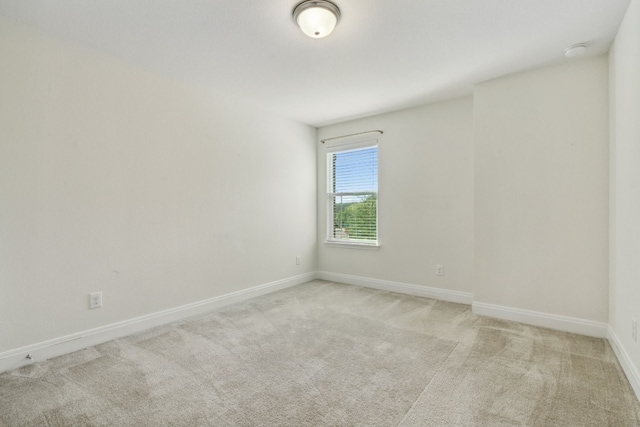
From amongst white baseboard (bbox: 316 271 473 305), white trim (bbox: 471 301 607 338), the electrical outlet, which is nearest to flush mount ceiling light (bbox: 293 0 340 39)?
the electrical outlet

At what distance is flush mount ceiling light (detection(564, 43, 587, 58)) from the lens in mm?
2405

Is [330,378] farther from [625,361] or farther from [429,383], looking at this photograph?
[625,361]

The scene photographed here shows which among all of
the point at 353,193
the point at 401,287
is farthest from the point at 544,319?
the point at 353,193

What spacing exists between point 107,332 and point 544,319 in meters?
3.80

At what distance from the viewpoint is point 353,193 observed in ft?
14.6

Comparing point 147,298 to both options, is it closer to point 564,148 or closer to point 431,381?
point 431,381

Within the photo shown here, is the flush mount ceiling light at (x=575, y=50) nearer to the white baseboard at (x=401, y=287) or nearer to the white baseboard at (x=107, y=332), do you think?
the white baseboard at (x=401, y=287)

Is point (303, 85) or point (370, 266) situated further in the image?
point (370, 266)

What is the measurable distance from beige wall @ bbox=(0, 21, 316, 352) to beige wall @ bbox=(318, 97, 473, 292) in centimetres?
157

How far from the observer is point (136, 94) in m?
2.73

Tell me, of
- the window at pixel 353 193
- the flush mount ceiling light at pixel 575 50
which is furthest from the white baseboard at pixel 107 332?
the flush mount ceiling light at pixel 575 50

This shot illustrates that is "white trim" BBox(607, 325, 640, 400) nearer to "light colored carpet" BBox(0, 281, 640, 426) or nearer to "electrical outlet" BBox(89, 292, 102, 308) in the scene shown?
"light colored carpet" BBox(0, 281, 640, 426)

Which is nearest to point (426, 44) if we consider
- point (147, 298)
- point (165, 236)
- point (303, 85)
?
point (303, 85)

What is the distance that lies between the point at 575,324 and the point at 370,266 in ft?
7.24
